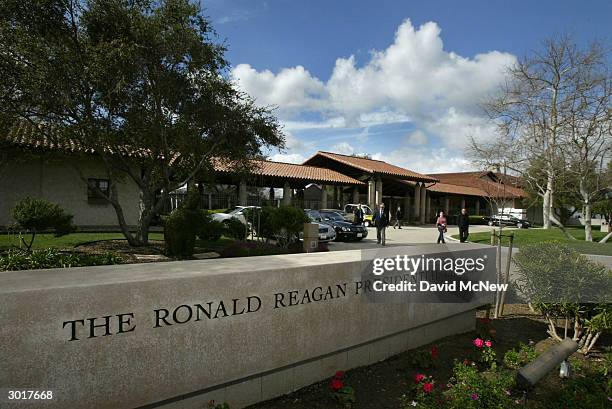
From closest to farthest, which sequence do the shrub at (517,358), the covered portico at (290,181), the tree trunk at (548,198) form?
1. the shrub at (517,358)
2. the tree trunk at (548,198)
3. the covered portico at (290,181)

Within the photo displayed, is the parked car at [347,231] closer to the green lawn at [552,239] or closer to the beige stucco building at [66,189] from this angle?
the green lawn at [552,239]

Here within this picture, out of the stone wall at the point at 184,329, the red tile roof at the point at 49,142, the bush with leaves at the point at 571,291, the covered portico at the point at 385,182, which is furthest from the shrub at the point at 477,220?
the stone wall at the point at 184,329

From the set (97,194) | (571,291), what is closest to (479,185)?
(97,194)

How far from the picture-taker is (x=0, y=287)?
2188mm

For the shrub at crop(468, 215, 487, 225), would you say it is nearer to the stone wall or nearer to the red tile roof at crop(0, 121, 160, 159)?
the red tile roof at crop(0, 121, 160, 159)

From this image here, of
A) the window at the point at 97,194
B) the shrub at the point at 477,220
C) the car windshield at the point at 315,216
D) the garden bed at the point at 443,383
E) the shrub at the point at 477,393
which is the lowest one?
the garden bed at the point at 443,383

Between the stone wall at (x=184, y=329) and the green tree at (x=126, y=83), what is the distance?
7.63 meters

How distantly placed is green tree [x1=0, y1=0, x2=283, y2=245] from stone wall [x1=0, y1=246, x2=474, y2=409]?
25.0ft

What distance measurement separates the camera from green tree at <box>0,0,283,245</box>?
28.6 feet

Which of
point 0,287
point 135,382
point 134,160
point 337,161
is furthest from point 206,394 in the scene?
point 337,161

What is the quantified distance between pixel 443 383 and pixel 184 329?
2634 mm

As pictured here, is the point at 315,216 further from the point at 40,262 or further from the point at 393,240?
the point at 40,262

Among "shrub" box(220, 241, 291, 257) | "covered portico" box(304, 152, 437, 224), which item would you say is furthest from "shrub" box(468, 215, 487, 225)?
"shrub" box(220, 241, 291, 257)

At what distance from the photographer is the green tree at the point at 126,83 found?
8.70 m
